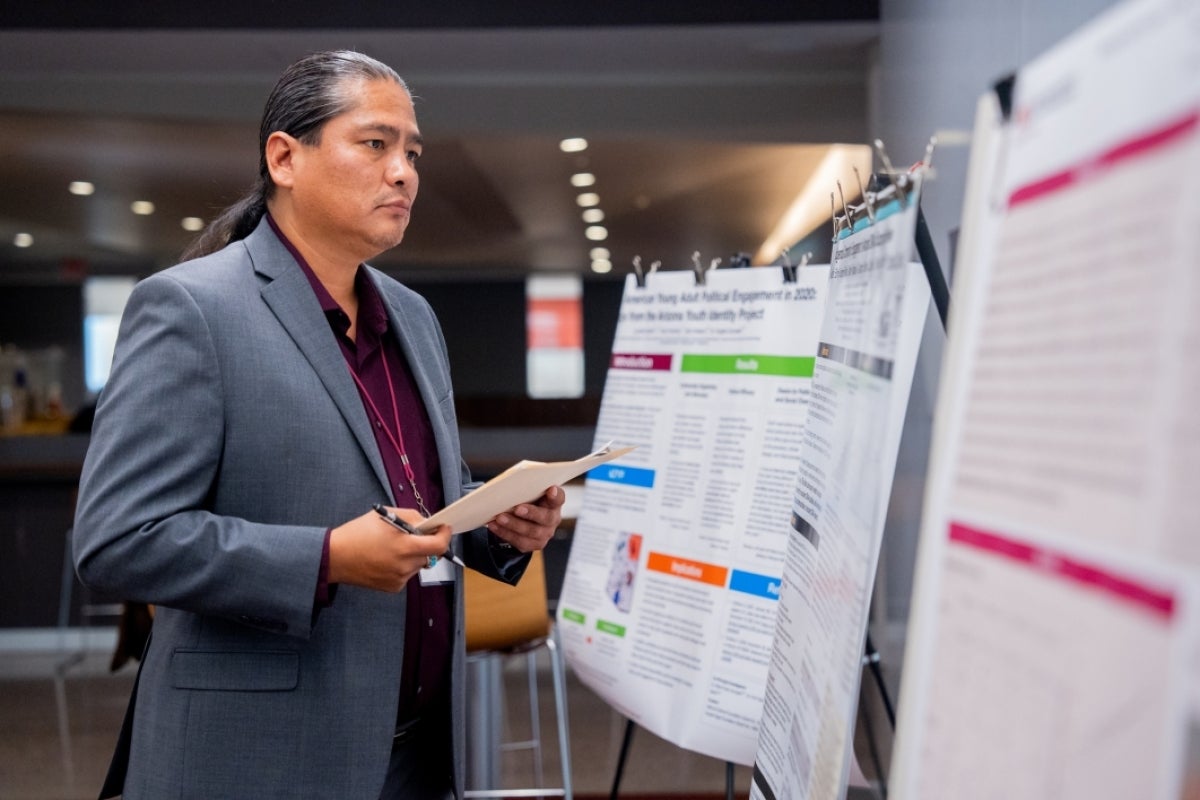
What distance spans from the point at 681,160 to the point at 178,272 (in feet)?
19.3

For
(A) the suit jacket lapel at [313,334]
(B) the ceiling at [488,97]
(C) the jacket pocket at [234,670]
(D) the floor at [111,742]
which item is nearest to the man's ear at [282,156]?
(A) the suit jacket lapel at [313,334]

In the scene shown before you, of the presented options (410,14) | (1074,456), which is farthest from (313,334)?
(410,14)

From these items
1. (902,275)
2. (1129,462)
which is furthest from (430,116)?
(1129,462)

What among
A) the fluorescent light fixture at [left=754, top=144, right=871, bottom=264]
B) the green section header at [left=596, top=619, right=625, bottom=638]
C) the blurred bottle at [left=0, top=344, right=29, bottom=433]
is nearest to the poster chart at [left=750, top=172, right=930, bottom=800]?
the green section header at [left=596, top=619, right=625, bottom=638]

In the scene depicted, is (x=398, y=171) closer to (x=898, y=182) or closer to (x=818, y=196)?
(x=898, y=182)

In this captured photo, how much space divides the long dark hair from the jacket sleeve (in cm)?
30

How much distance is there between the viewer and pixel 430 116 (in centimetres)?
566

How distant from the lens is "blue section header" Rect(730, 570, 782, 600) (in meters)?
2.09

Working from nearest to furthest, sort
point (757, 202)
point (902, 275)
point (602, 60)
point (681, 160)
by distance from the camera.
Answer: point (902, 275) < point (602, 60) < point (681, 160) < point (757, 202)

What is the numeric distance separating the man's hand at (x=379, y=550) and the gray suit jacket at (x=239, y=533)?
33 millimetres

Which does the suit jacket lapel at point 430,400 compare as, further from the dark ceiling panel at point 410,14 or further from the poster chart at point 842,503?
the dark ceiling panel at point 410,14

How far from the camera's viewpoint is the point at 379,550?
4.46ft

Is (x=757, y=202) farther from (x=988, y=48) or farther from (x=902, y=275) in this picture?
(x=902, y=275)

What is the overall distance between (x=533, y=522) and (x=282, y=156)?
654 millimetres
